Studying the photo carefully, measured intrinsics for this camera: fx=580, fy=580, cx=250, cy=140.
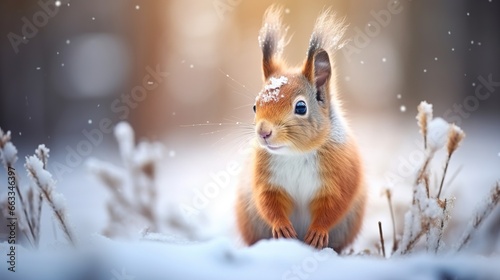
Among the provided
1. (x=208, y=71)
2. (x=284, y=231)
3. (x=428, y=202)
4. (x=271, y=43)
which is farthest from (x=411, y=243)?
(x=208, y=71)

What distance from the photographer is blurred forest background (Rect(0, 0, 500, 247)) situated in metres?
0.87

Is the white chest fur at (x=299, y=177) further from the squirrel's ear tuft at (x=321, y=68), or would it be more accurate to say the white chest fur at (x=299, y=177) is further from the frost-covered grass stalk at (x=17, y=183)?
the frost-covered grass stalk at (x=17, y=183)

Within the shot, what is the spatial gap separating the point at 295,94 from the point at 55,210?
348 mm

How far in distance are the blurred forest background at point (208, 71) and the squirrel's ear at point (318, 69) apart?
83mm

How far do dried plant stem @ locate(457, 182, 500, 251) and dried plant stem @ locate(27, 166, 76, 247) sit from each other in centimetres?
51

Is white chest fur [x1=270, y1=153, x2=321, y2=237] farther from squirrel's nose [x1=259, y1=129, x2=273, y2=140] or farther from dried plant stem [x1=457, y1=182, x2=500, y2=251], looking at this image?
dried plant stem [x1=457, y1=182, x2=500, y2=251]

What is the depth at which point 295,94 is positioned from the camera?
73 centimetres

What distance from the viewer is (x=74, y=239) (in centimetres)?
77

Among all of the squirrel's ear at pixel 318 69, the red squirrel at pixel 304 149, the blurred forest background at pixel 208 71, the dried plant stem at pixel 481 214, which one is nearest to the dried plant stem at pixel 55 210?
the blurred forest background at pixel 208 71

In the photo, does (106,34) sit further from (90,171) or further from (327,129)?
(327,129)

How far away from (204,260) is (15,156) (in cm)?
32

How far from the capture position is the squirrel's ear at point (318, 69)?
72cm

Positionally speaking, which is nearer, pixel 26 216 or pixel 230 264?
pixel 230 264

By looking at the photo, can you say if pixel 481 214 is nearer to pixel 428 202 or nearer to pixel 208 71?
pixel 428 202
